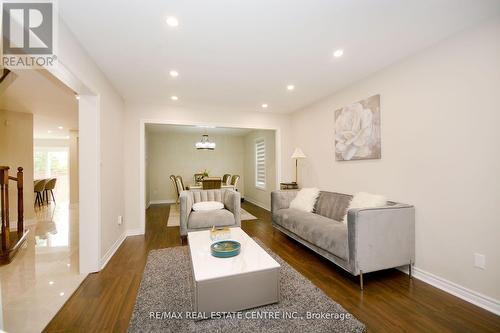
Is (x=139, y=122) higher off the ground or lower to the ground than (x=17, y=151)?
higher

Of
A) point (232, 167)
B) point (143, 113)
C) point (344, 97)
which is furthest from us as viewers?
point (232, 167)

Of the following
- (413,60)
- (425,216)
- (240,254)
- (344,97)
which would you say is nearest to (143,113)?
(240,254)

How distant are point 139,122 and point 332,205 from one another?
12.6 feet

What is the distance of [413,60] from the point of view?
241 centimetres

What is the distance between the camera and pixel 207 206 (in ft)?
11.9

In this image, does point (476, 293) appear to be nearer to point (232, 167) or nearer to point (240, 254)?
point (240, 254)

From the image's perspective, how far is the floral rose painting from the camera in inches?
112

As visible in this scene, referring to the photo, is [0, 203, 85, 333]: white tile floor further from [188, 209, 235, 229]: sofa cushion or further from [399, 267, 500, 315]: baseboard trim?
[399, 267, 500, 315]: baseboard trim

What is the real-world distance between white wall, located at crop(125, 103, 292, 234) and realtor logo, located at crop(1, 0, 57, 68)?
220cm

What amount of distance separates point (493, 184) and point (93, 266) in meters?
4.19

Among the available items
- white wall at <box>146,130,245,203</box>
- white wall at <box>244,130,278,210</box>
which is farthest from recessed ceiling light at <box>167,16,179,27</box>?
white wall at <box>146,130,245,203</box>

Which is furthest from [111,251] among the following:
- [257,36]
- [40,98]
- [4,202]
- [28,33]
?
[257,36]

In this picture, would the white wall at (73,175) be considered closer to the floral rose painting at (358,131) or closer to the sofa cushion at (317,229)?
the sofa cushion at (317,229)

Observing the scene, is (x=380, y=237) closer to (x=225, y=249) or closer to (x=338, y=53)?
(x=225, y=249)
